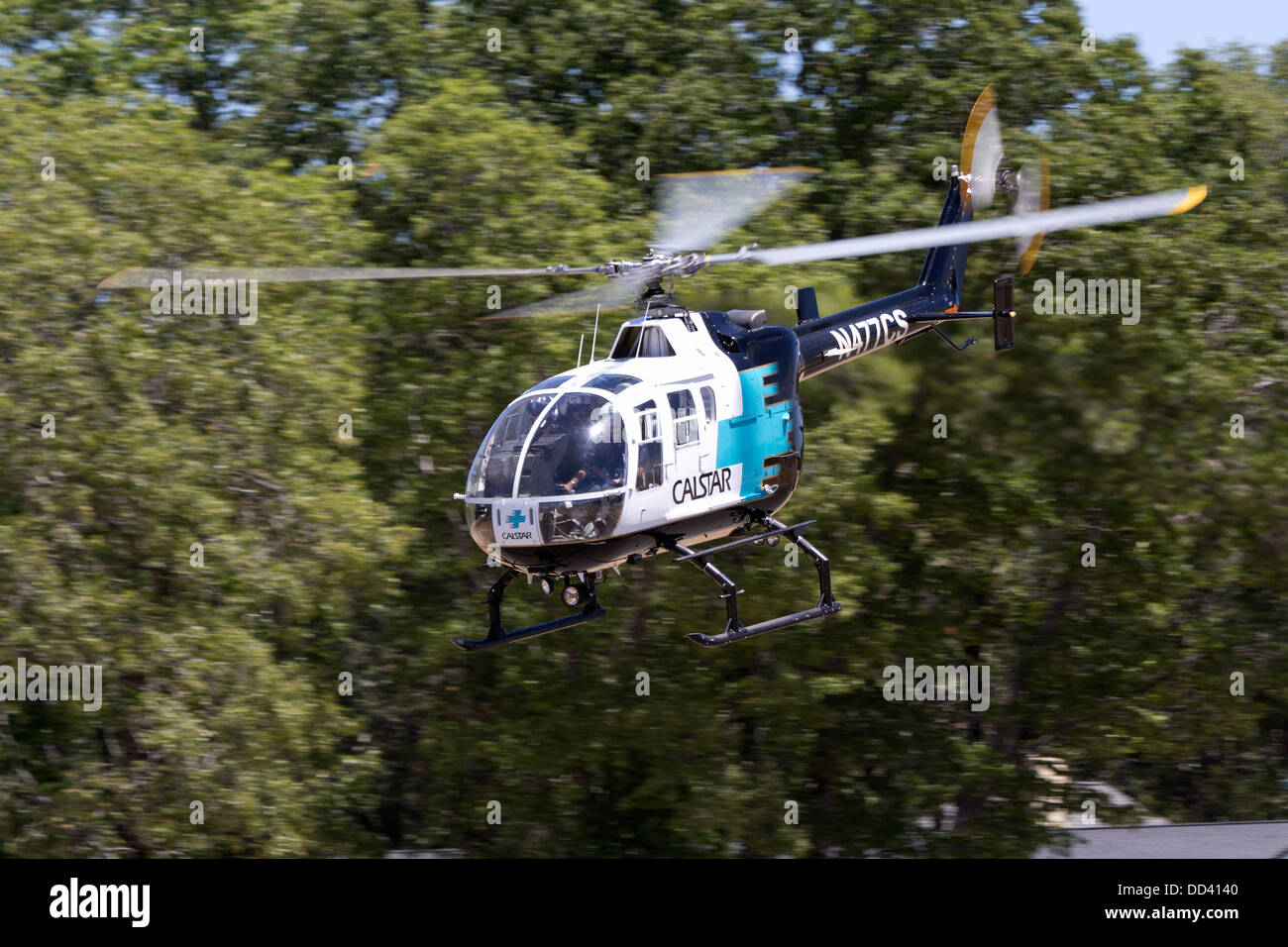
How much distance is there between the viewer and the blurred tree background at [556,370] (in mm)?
21016

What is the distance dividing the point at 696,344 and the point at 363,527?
1012 cm

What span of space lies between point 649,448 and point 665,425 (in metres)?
0.28

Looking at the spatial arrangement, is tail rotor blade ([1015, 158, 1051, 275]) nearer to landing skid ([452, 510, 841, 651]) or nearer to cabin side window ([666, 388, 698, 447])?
landing skid ([452, 510, 841, 651])

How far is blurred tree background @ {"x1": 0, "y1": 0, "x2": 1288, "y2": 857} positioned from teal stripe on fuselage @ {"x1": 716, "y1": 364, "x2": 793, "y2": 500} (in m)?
8.78

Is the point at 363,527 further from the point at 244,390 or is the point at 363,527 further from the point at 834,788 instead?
the point at 834,788

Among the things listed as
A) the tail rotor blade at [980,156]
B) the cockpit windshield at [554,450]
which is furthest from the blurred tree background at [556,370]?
the cockpit windshield at [554,450]

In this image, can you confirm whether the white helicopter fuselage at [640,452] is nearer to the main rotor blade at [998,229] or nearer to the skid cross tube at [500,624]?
the skid cross tube at [500,624]

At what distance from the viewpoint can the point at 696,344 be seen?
13.6 meters

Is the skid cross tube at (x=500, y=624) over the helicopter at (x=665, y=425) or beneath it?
beneath

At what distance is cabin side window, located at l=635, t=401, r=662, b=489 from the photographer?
12.6 metres

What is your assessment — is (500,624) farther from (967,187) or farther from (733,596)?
(967,187)

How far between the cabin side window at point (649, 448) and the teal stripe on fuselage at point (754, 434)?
0.84 meters

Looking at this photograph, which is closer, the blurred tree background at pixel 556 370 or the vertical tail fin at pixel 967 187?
the vertical tail fin at pixel 967 187
